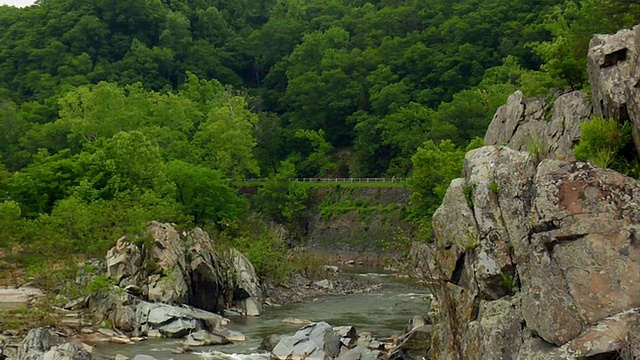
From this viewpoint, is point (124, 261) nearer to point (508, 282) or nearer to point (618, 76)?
point (508, 282)

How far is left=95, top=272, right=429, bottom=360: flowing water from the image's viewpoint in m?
28.5

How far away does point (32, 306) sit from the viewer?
3169cm

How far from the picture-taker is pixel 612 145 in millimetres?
17812

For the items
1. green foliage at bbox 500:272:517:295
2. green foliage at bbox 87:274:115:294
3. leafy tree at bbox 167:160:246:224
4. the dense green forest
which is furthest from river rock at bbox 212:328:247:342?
leafy tree at bbox 167:160:246:224

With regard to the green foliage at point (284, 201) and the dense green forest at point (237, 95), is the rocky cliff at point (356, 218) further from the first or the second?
the dense green forest at point (237, 95)

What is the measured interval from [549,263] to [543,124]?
11.4 meters

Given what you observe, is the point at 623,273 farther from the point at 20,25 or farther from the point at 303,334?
the point at 20,25

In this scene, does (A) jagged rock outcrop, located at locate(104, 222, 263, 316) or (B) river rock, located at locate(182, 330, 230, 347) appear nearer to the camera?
(B) river rock, located at locate(182, 330, 230, 347)

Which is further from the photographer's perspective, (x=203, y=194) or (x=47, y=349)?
(x=203, y=194)

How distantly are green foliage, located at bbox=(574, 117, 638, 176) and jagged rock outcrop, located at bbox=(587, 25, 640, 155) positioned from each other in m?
0.36

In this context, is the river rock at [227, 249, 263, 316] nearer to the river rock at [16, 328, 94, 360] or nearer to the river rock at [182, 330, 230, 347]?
the river rock at [182, 330, 230, 347]

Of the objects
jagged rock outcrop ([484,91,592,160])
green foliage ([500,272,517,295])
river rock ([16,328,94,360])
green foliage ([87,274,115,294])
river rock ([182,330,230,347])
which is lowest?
river rock ([182,330,230,347])

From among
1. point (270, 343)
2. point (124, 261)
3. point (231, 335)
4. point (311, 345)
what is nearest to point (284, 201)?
point (124, 261)

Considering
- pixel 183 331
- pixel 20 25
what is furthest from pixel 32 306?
pixel 20 25
